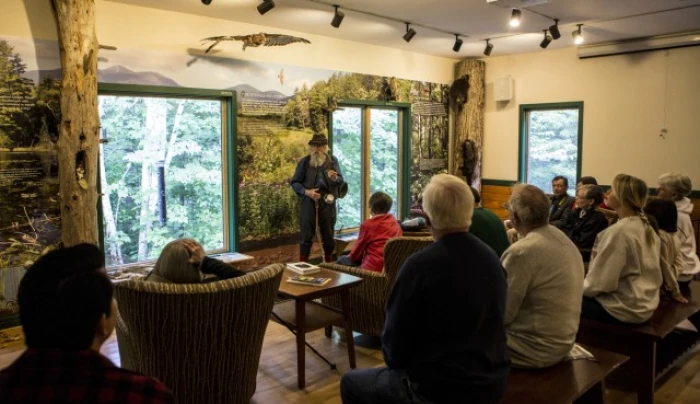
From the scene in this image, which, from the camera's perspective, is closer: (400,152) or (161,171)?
(161,171)

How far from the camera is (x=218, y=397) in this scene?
2674mm

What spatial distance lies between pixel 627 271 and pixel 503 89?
546 centimetres

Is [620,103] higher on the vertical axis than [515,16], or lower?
lower

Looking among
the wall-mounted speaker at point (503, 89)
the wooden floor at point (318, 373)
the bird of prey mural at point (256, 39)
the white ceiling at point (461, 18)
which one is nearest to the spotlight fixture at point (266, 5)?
the white ceiling at point (461, 18)

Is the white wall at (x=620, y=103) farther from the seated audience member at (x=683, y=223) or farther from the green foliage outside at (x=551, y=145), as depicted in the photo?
the seated audience member at (x=683, y=223)

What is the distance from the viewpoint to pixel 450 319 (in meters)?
1.85

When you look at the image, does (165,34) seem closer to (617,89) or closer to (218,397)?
(218,397)

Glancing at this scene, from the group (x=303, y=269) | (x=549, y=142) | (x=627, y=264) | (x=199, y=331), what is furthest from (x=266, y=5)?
(x=549, y=142)

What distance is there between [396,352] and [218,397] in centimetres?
114

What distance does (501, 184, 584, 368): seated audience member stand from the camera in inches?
93.1

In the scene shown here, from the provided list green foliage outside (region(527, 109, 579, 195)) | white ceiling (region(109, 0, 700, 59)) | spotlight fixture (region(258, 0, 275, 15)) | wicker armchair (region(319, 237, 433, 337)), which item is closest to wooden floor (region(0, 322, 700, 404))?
wicker armchair (region(319, 237, 433, 337))

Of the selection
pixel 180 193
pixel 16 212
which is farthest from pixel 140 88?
pixel 16 212

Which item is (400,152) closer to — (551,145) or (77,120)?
(551,145)

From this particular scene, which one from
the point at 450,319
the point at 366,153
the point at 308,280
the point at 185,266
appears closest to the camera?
the point at 450,319
